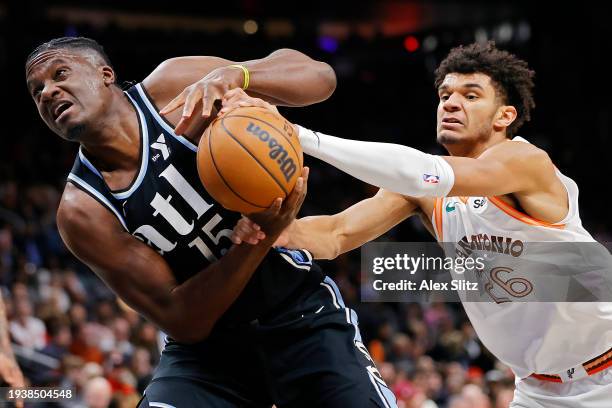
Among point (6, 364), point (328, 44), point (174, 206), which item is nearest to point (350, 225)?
point (174, 206)

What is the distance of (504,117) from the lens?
3949mm

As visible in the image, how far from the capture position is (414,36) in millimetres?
18203

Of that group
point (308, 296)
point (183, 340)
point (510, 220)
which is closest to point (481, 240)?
point (510, 220)

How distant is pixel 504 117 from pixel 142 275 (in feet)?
5.96

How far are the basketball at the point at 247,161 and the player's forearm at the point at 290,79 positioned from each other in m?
0.39

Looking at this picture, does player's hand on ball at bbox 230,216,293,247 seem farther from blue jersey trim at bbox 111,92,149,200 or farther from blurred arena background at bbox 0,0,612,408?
blurred arena background at bbox 0,0,612,408

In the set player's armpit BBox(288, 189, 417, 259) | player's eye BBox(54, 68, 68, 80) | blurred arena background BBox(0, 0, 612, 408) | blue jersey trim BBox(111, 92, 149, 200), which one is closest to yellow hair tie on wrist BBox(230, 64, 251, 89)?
blue jersey trim BBox(111, 92, 149, 200)

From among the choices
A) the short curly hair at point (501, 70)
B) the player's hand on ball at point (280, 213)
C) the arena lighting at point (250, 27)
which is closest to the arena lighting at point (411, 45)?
the arena lighting at point (250, 27)

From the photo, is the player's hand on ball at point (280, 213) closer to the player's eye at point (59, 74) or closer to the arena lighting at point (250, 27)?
the player's eye at point (59, 74)

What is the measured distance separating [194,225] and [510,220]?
1375mm

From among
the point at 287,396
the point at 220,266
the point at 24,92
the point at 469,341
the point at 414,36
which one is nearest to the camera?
the point at 220,266

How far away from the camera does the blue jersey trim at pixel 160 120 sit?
3172 mm

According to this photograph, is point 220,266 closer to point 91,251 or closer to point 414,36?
point 91,251

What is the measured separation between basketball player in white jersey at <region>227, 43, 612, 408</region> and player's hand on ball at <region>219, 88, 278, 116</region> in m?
0.58
